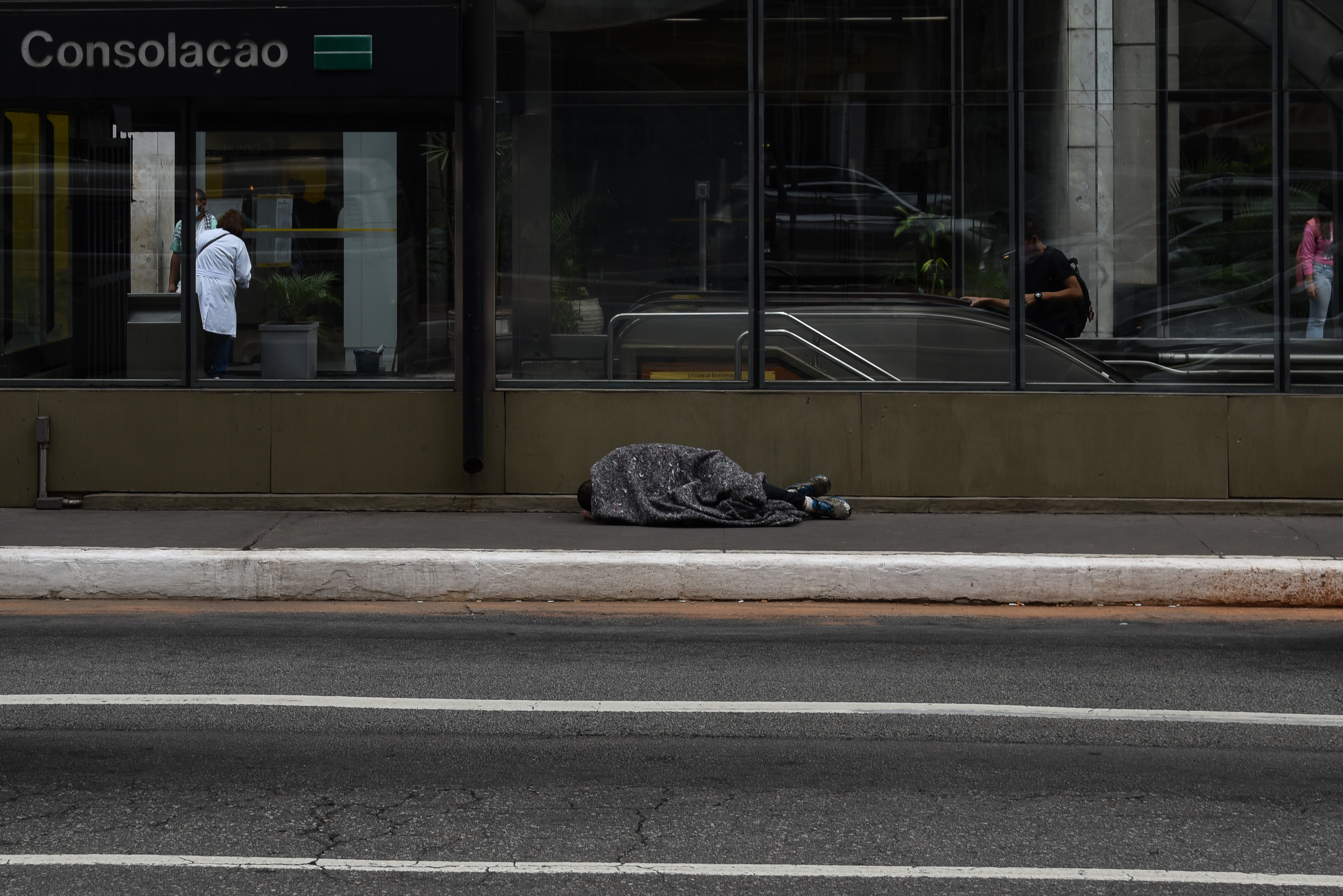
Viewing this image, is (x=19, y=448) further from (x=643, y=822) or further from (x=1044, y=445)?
(x=643, y=822)

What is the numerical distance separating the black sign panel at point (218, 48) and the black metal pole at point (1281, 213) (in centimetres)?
584

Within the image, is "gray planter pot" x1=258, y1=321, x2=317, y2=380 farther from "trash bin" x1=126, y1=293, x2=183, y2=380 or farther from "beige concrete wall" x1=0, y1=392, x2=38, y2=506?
"beige concrete wall" x1=0, y1=392, x2=38, y2=506

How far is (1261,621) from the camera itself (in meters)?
8.20

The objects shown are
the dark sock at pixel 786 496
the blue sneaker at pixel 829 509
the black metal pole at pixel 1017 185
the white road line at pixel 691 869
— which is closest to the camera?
the white road line at pixel 691 869

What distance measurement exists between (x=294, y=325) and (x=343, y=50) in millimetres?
2025

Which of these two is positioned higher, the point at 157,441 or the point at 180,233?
the point at 180,233

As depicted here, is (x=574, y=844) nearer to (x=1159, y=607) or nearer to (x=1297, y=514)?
(x=1159, y=607)

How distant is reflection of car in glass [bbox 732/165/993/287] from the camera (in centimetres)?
1090

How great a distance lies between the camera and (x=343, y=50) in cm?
1062

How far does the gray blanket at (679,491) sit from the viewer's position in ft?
32.6

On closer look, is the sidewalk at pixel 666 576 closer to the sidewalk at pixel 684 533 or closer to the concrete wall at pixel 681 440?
the sidewalk at pixel 684 533

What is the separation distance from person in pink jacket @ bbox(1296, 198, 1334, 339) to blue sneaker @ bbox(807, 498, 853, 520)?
3685mm

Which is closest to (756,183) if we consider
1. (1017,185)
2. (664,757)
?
(1017,185)

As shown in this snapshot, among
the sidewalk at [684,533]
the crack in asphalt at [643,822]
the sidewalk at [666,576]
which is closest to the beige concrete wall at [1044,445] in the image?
the sidewalk at [684,533]
